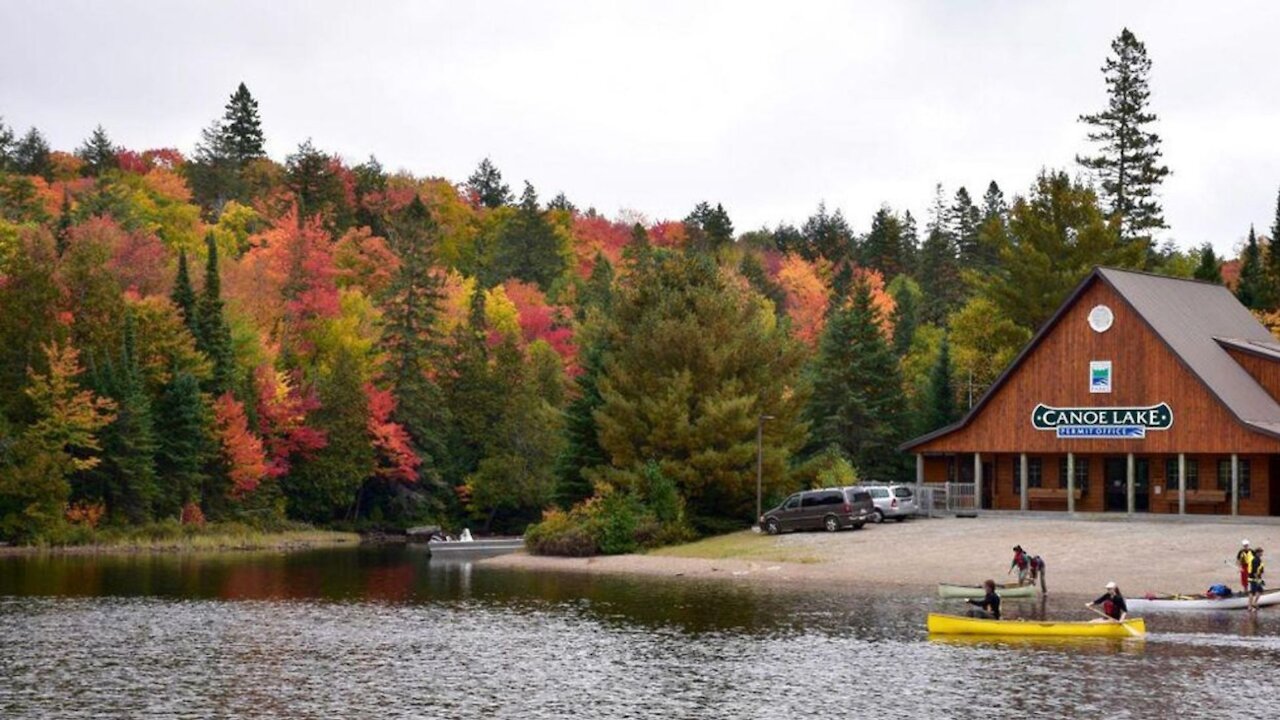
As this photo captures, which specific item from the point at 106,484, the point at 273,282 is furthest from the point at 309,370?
the point at 106,484

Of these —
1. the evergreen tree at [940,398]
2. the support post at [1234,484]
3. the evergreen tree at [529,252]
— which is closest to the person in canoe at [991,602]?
the support post at [1234,484]

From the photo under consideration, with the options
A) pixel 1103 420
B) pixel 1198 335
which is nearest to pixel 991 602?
pixel 1103 420

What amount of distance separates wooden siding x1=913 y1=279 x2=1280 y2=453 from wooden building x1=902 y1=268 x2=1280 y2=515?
0.05 meters

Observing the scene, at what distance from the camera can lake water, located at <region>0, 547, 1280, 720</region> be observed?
33625 mm

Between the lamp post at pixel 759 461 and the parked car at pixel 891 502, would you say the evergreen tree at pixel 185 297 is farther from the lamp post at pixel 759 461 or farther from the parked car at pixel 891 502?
the parked car at pixel 891 502

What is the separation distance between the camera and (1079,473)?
75125 mm

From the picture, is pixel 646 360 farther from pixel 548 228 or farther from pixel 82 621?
pixel 548 228

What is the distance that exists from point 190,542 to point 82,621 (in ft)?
146

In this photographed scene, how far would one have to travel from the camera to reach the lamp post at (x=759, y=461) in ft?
245

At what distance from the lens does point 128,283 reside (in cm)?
10700

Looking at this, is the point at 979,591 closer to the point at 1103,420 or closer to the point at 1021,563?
the point at 1021,563

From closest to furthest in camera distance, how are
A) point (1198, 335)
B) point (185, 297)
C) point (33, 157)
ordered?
point (1198, 335) < point (185, 297) < point (33, 157)

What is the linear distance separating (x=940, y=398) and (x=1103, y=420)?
24531 mm

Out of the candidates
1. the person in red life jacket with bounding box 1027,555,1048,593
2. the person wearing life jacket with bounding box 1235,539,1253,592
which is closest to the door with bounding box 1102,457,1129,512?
the person in red life jacket with bounding box 1027,555,1048,593
